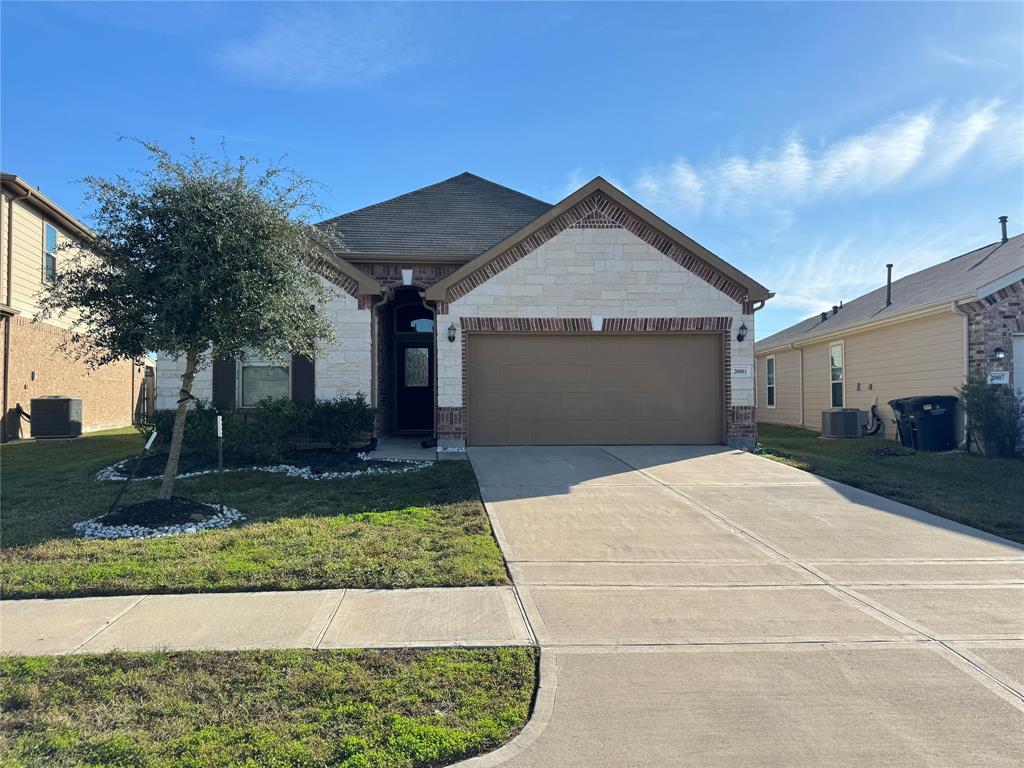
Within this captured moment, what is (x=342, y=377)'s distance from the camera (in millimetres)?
12781

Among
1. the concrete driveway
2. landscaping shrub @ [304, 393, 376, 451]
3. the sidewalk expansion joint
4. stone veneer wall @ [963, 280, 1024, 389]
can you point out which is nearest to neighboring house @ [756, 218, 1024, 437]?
stone veneer wall @ [963, 280, 1024, 389]

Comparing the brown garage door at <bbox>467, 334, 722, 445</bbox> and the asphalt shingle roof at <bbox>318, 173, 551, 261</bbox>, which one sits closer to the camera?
the brown garage door at <bbox>467, 334, 722, 445</bbox>

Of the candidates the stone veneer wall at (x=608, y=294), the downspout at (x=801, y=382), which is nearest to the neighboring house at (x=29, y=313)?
the stone veneer wall at (x=608, y=294)

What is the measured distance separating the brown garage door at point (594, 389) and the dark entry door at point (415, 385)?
3841 millimetres

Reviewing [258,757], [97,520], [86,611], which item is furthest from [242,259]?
[258,757]

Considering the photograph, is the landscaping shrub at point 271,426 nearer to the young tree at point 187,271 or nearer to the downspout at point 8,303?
the young tree at point 187,271

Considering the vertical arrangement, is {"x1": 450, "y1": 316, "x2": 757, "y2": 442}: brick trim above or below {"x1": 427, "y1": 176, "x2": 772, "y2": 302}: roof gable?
below

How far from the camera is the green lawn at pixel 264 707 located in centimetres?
316

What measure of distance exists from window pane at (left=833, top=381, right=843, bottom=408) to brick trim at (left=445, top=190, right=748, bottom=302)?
25.2ft

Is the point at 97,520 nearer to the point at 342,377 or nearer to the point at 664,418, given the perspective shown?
the point at 342,377

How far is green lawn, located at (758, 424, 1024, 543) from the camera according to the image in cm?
823

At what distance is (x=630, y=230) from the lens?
13.4 metres

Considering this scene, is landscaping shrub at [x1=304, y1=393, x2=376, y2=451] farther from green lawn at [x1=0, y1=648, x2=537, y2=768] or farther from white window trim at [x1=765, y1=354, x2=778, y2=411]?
white window trim at [x1=765, y1=354, x2=778, y2=411]

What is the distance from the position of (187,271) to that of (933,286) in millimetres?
17147
